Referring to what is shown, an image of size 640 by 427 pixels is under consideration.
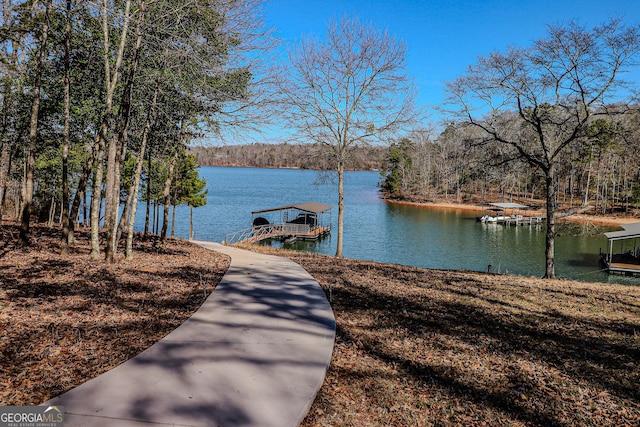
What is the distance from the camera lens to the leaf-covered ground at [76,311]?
13.6ft

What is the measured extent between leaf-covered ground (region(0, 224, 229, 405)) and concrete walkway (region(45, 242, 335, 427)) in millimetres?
335

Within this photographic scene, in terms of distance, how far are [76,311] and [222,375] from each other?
2.92 meters

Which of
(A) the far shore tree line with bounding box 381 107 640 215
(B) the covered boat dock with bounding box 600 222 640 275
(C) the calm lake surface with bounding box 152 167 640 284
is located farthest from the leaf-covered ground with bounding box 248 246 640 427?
(A) the far shore tree line with bounding box 381 107 640 215

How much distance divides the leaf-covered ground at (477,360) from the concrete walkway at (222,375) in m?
0.31

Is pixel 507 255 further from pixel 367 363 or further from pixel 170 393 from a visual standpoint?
pixel 170 393

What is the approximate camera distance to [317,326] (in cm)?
604

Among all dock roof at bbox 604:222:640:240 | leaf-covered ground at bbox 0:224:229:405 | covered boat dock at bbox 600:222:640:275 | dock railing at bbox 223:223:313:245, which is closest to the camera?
leaf-covered ground at bbox 0:224:229:405

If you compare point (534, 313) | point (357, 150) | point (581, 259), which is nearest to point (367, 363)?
point (534, 313)

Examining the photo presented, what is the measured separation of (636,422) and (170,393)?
186 inches

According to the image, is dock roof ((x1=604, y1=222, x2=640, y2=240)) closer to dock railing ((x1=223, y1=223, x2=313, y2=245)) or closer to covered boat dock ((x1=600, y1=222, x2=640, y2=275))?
covered boat dock ((x1=600, y1=222, x2=640, y2=275))

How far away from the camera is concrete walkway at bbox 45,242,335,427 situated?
141 inches

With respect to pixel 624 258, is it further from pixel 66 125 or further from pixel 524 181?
pixel 524 181

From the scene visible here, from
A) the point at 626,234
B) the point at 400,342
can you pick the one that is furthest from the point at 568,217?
the point at 400,342

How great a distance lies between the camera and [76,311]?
5773mm
